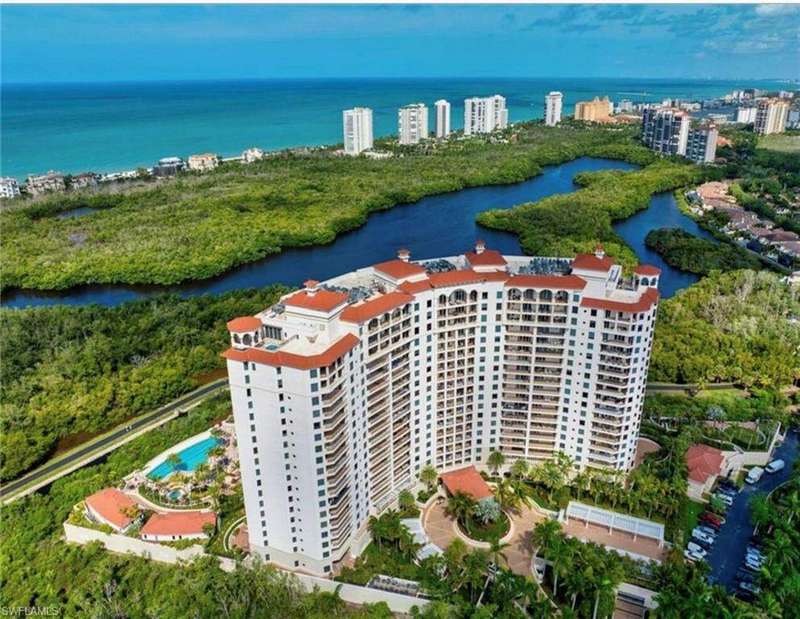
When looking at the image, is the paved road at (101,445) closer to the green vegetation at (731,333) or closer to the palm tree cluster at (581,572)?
the palm tree cluster at (581,572)

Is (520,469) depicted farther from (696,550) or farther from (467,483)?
(696,550)

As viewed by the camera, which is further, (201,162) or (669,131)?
(669,131)

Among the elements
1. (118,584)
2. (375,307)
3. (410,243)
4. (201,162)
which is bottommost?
(118,584)

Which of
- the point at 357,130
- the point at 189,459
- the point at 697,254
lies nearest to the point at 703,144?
the point at 697,254

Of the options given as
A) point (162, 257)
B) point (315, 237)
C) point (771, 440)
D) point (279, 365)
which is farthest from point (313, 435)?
point (315, 237)

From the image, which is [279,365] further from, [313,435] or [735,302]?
[735,302]

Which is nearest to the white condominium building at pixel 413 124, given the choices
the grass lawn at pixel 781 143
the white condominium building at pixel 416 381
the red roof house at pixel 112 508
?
the grass lawn at pixel 781 143

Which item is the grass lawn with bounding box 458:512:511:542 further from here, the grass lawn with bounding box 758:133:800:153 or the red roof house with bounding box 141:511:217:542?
the grass lawn with bounding box 758:133:800:153
